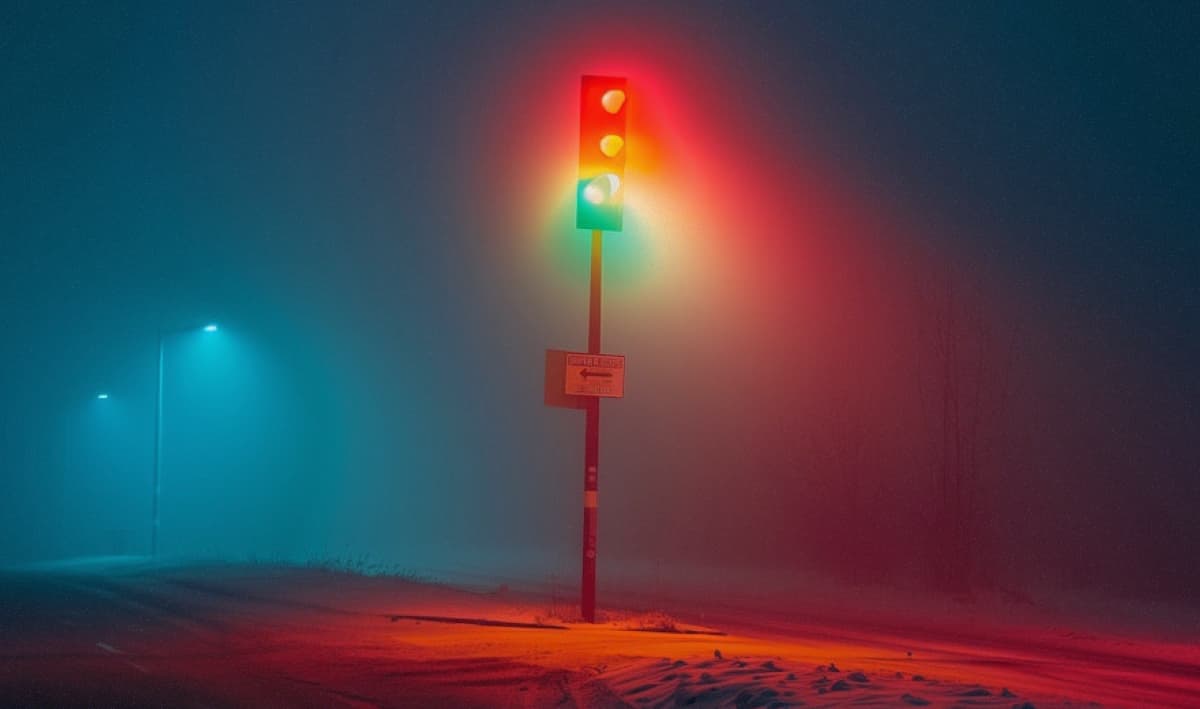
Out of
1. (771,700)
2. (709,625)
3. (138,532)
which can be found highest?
(771,700)

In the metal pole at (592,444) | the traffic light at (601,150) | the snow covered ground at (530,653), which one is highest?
the traffic light at (601,150)

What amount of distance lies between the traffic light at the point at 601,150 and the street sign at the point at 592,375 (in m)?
1.96

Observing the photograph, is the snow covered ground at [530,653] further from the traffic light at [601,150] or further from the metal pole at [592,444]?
the traffic light at [601,150]

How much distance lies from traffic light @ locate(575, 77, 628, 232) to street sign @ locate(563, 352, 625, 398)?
77.2 inches

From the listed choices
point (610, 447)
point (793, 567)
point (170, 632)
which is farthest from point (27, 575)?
point (610, 447)

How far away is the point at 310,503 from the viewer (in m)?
77.3

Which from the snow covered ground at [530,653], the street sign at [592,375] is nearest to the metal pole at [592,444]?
the street sign at [592,375]

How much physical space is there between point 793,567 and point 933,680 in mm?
27590

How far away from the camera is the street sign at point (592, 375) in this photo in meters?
17.8

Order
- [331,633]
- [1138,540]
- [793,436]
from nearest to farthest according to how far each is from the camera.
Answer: [331,633] < [1138,540] < [793,436]

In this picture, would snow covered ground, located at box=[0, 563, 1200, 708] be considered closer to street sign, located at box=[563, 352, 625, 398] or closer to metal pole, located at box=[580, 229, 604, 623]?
metal pole, located at box=[580, 229, 604, 623]

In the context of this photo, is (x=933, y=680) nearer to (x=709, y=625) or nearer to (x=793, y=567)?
(x=709, y=625)

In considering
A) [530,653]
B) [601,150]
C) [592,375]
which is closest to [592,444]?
[592,375]

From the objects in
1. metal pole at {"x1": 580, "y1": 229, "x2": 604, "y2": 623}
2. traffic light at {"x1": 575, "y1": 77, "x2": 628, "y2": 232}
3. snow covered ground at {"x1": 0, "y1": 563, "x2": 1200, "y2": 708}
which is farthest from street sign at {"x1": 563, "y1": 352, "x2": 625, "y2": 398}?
snow covered ground at {"x1": 0, "y1": 563, "x2": 1200, "y2": 708}
